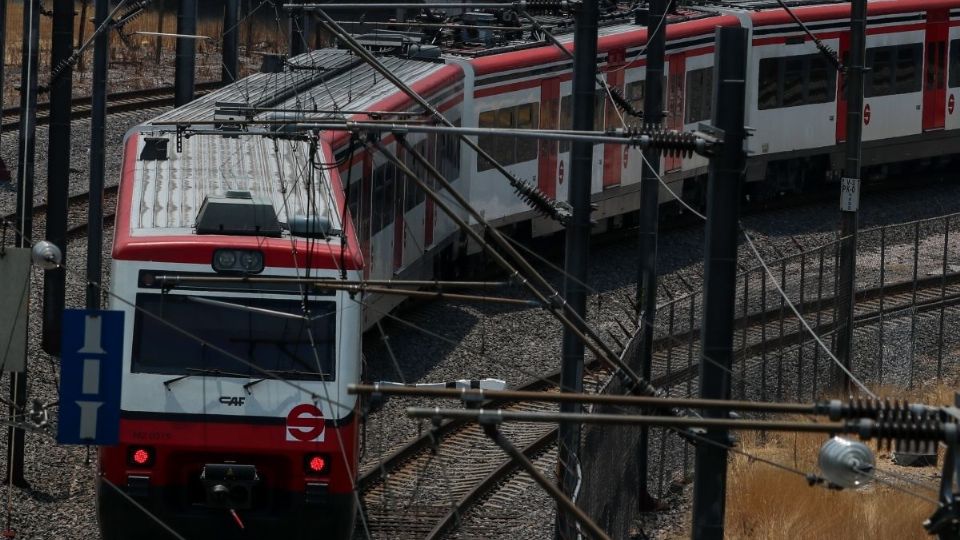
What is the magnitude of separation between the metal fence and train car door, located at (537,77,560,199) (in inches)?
113

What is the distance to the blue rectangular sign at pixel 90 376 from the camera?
1095 cm

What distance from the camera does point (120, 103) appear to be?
31031 mm

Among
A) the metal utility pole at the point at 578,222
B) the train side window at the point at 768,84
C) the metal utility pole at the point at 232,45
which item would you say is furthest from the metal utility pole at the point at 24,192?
the train side window at the point at 768,84

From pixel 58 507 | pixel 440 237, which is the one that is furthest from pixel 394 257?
pixel 58 507

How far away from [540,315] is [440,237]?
1561 millimetres

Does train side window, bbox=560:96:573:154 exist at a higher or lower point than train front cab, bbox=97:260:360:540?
higher

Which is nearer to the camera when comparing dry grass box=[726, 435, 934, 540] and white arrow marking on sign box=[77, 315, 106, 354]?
white arrow marking on sign box=[77, 315, 106, 354]

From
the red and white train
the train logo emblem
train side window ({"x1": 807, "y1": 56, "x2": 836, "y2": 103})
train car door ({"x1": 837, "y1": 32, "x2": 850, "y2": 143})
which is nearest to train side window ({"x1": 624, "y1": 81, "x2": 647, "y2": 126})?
train side window ({"x1": 807, "y1": 56, "x2": 836, "y2": 103})

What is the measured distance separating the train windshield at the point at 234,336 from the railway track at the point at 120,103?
1695 cm

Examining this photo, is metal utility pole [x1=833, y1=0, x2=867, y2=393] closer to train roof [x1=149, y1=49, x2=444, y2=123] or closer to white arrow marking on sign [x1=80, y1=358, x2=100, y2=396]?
train roof [x1=149, y1=49, x2=444, y2=123]

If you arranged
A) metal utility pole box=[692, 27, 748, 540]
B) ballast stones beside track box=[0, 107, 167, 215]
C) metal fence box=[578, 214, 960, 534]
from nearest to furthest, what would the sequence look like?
metal utility pole box=[692, 27, 748, 540]
metal fence box=[578, 214, 960, 534]
ballast stones beside track box=[0, 107, 167, 215]

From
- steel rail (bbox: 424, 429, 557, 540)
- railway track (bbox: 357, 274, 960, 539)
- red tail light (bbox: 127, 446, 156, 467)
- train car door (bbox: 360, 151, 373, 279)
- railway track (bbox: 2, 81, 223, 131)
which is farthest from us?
railway track (bbox: 2, 81, 223, 131)

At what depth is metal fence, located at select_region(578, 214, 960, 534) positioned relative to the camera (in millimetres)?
16422

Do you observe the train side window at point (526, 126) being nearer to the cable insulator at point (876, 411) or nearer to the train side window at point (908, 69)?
the train side window at point (908, 69)
